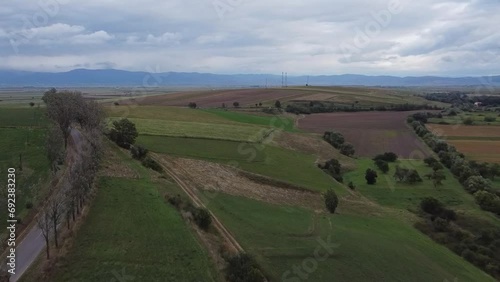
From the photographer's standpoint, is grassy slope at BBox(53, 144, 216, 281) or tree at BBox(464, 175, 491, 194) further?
tree at BBox(464, 175, 491, 194)

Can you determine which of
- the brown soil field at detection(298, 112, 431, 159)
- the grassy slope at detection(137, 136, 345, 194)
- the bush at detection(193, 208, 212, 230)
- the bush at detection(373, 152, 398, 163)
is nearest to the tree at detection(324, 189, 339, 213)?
the grassy slope at detection(137, 136, 345, 194)

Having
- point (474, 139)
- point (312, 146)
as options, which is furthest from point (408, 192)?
point (474, 139)

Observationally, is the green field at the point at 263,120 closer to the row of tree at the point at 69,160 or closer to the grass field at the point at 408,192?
the grass field at the point at 408,192

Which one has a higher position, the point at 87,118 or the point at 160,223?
the point at 87,118

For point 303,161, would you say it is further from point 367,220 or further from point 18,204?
point 18,204

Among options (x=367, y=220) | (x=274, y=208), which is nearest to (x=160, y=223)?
(x=274, y=208)

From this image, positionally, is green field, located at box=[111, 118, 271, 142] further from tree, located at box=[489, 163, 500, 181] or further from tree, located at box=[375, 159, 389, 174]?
tree, located at box=[489, 163, 500, 181]

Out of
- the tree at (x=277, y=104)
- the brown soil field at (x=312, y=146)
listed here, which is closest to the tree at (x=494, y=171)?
the brown soil field at (x=312, y=146)

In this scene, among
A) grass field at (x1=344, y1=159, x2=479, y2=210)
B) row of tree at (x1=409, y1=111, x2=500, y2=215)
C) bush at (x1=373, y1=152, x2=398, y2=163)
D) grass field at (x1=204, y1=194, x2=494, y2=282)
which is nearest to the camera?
grass field at (x1=204, y1=194, x2=494, y2=282)
